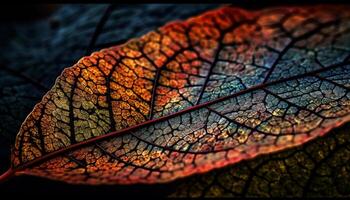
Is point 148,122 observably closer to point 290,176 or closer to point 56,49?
point 290,176

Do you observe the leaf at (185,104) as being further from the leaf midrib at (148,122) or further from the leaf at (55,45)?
the leaf at (55,45)

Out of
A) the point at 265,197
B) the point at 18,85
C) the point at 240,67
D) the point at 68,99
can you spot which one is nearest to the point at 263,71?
the point at 240,67

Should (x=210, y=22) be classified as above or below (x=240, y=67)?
above

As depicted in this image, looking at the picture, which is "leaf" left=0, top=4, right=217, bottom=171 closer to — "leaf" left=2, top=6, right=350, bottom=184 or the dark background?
the dark background

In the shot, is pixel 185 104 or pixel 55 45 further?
pixel 55 45

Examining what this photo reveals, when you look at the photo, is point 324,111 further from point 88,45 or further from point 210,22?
point 88,45

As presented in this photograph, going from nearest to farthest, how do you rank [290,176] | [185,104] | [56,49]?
[290,176] → [185,104] → [56,49]

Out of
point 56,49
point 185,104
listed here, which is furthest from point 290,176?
point 56,49

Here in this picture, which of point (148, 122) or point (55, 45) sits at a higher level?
point (55, 45)
